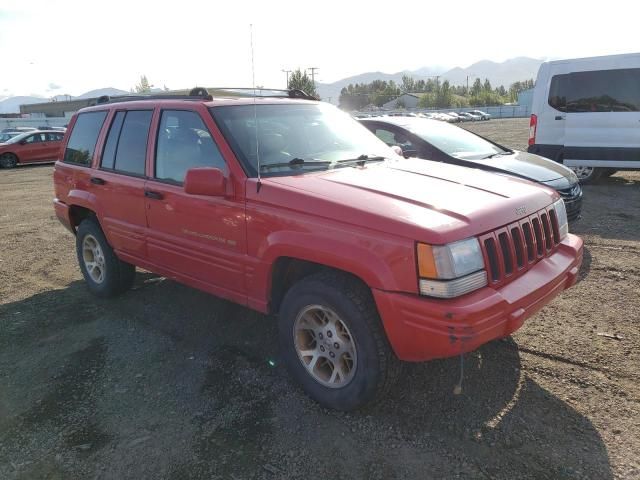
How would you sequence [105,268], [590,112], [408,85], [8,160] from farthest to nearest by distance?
1. [408,85]
2. [8,160]
3. [590,112]
4. [105,268]

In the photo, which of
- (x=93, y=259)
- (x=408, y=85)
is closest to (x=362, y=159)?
(x=93, y=259)

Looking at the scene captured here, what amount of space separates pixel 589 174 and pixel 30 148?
20186mm

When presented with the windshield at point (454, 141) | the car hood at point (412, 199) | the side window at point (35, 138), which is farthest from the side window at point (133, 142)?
the side window at point (35, 138)

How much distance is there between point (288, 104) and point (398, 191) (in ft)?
5.01

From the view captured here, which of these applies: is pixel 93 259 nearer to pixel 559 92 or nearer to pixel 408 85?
pixel 559 92

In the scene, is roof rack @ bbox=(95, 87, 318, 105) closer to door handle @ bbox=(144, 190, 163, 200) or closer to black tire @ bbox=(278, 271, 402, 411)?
door handle @ bbox=(144, 190, 163, 200)

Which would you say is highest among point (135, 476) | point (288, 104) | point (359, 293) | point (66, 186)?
point (288, 104)

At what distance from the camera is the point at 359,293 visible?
9.57ft

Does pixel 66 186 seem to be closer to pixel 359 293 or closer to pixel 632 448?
pixel 359 293

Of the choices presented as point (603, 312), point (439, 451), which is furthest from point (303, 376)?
A: point (603, 312)

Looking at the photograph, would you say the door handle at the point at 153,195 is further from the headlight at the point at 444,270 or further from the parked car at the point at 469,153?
the parked car at the point at 469,153

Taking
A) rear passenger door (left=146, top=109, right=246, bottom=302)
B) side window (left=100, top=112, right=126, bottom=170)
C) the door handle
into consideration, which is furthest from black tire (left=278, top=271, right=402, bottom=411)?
side window (left=100, top=112, right=126, bottom=170)

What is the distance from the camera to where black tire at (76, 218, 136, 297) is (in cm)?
504

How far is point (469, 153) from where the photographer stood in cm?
680
